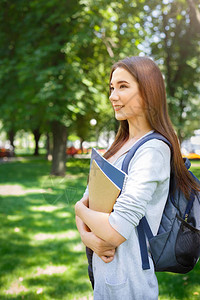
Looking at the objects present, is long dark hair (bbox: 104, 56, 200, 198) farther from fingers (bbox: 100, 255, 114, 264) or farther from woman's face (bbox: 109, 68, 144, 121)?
fingers (bbox: 100, 255, 114, 264)

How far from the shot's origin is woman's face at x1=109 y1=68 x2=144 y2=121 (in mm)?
1418

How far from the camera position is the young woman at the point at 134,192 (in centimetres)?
119

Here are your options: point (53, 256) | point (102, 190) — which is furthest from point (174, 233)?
point (53, 256)

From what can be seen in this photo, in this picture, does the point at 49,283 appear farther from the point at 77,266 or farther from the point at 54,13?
the point at 54,13

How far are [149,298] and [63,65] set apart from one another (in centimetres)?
870

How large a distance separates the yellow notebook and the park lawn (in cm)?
46

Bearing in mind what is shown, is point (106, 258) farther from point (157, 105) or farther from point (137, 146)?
point (157, 105)

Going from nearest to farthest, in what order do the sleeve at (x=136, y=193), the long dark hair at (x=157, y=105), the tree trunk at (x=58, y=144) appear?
the sleeve at (x=136, y=193) → the long dark hair at (x=157, y=105) → the tree trunk at (x=58, y=144)

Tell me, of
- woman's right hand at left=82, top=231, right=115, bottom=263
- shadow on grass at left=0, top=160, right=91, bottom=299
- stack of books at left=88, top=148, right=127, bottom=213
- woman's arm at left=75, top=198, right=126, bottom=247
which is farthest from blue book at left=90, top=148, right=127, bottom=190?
shadow on grass at left=0, top=160, right=91, bottom=299

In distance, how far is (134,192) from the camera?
118cm

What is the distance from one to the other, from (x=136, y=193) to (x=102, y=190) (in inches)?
6.2

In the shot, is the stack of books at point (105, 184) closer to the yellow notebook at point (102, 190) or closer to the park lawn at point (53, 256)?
the yellow notebook at point (102, 190)

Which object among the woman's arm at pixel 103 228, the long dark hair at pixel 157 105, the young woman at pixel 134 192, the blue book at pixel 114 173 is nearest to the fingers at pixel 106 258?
the young woman at pixel 134 192

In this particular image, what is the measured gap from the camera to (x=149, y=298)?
135 centimetres
